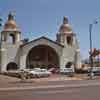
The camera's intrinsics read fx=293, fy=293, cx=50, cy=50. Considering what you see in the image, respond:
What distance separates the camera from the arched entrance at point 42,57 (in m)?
76.2

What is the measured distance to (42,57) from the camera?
3073 inches

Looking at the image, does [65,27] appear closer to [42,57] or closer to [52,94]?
[42,57]

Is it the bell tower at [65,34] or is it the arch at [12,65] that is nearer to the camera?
the arch at [12,65]

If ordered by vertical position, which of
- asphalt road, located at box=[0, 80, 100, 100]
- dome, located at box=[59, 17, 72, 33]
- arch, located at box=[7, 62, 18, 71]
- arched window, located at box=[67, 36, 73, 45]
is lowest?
asphalt road, located at box=[0, 80, 100, 100]

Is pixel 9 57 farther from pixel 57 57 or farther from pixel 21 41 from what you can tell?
pixel 57 57

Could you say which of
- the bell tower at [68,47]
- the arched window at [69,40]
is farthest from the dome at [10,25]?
the arched window at [69,40]

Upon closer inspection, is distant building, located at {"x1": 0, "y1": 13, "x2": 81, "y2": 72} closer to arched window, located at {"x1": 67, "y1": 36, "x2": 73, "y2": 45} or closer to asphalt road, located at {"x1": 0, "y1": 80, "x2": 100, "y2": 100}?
arched window, located at {"x1": 67, "y1": 36, "x2": 73, "y2": 45}

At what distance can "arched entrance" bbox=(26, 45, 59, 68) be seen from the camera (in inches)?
2998

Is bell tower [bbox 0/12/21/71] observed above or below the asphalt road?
above

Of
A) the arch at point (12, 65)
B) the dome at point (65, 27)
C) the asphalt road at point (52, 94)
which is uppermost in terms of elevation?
the dome at point (65, 27)

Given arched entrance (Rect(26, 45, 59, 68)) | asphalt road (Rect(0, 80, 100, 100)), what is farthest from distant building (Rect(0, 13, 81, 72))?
asphalt road (Rect(0, 80, 100, 100))

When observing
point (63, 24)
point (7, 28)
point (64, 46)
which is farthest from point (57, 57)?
point (7, 28)

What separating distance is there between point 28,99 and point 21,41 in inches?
2392

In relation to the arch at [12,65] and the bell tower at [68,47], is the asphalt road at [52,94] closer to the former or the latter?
the arch at [12,65]
